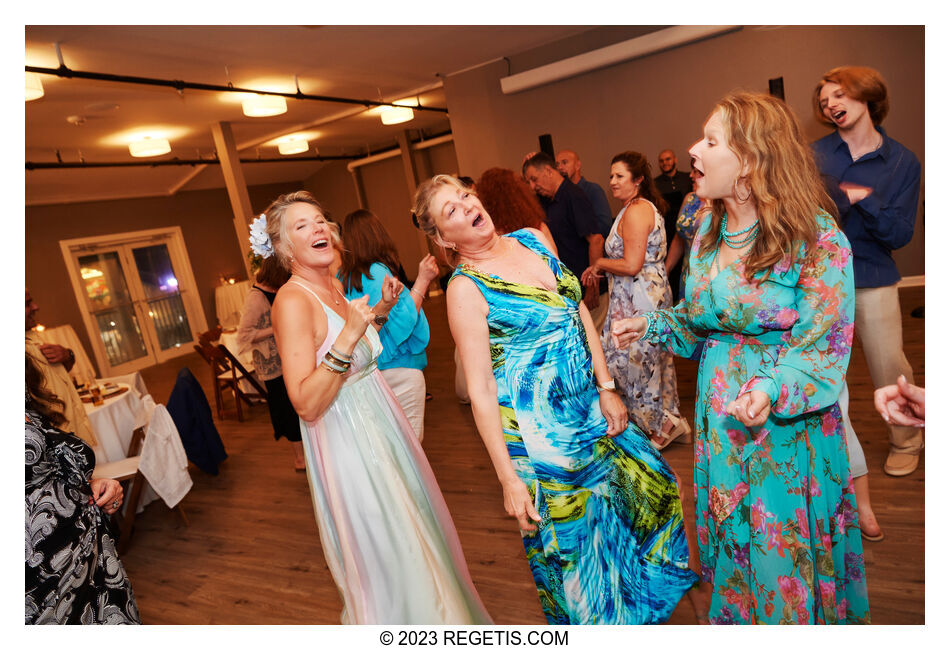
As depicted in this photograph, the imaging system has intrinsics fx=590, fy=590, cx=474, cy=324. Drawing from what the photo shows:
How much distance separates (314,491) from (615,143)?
6.03m

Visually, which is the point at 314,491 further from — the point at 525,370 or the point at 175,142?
the point at 175,142

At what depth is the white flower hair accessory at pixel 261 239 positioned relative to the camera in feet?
6.37

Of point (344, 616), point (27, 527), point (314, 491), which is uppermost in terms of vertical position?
point (27, 527)

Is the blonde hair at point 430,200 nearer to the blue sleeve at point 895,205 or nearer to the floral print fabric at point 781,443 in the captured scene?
the floral print fabric at point 781,443

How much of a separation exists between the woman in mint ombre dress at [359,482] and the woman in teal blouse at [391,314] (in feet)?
2.86

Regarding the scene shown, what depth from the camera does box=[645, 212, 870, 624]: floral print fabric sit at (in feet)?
4.64

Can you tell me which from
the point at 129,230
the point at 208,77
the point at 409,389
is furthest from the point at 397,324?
the point at 129,230

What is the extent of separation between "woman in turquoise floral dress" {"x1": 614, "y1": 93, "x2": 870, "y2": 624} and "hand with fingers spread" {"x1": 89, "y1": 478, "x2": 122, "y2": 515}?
1510 mm

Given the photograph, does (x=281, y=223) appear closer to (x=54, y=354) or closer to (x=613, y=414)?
(x=613, y=414)

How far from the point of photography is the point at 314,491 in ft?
6.18

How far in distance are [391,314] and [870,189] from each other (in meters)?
2.01

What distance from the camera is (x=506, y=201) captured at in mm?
3189

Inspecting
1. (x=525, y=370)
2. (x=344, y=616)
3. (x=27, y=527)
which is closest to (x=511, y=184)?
(x=525, y=370)

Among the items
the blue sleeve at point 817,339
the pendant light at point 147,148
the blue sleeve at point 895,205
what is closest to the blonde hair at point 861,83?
the blue sleeve at point 895,205
